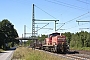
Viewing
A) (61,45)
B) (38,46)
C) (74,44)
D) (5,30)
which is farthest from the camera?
(5,30)

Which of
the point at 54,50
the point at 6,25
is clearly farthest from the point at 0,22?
the point at 54,50

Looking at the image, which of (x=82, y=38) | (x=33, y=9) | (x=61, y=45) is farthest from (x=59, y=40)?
(x=82, y=38)

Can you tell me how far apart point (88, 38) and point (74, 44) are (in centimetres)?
901

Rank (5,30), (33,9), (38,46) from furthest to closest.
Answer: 1. (5,30)
2. (38,46)
3. (33,9)

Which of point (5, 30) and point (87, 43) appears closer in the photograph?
point (87, 43)

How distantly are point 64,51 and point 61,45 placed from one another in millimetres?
1393

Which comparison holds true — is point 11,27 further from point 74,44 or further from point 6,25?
point 74,44

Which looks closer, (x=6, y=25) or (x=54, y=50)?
(x=54, y=50)

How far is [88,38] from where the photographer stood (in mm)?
78188

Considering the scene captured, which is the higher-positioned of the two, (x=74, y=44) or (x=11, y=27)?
(x=11, y=27)

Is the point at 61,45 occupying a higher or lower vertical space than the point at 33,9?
lower

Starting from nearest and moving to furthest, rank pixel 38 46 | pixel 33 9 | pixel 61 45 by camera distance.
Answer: pixel 33 9, pixel 61 45, pixel 38 46

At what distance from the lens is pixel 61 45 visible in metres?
42.8

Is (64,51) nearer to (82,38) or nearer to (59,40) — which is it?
(59,40)
